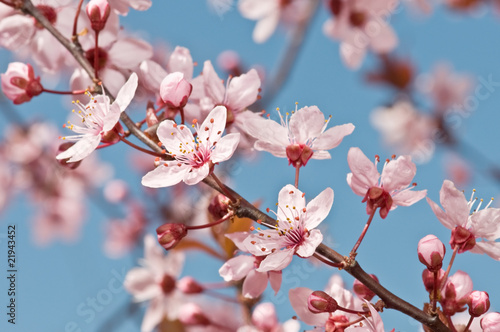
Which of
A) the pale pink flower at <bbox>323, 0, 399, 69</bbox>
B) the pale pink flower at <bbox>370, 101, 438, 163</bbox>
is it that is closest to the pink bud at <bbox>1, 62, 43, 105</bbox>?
the pale pink flower at <bbox>323, 0, 399, 69</bbox>

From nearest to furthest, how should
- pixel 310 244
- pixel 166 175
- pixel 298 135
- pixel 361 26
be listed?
pixel 310 244
pixel 166 175
pixel 298 135
pixel 361 26

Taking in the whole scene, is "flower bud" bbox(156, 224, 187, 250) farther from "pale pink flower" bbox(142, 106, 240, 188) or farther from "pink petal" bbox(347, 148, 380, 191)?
"pink petal" bbox(347, 148, 380, 191)

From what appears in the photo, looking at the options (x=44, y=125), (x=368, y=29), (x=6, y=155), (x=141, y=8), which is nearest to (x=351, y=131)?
(x=141, y=8)

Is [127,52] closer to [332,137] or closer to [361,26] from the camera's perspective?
[332,137]

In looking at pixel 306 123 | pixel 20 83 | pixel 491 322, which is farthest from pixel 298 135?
pixel 20 83

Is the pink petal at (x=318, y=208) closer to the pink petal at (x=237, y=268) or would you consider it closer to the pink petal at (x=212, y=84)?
the pink petal at (x=237, y=268)

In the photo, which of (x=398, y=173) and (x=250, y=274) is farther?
(x=250, y=274)
